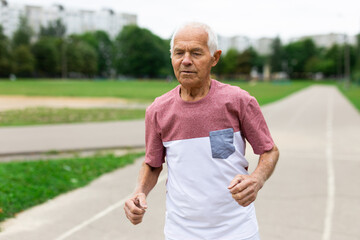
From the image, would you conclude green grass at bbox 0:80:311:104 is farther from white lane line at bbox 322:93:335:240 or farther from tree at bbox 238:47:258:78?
tree at bbox 238:47:258:78

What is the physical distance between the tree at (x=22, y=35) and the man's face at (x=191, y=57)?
97288 millimetres

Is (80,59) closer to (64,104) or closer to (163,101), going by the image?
(64,104)

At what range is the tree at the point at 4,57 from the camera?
80.9 m

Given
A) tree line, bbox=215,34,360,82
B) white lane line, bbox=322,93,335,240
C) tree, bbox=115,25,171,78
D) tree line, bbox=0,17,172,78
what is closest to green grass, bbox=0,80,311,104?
white lane line, bbox=322,93,335,240

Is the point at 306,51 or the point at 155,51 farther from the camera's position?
the point at 306,51

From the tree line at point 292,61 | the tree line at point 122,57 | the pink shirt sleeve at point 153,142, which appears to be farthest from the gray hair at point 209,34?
the tree line at point 292,61

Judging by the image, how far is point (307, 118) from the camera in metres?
17.4

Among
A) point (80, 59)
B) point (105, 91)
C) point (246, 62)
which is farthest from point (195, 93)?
point (246, 62)

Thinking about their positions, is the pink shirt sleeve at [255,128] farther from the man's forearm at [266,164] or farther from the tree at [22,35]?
the tree at [22,35]

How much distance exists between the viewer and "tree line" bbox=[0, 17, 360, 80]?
89.1m

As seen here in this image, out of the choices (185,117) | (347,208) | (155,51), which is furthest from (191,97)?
(155,51)

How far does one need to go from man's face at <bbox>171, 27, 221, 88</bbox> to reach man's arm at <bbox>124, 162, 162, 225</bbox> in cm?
52

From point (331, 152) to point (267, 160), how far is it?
820cm

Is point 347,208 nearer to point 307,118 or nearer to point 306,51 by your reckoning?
point 307,118
